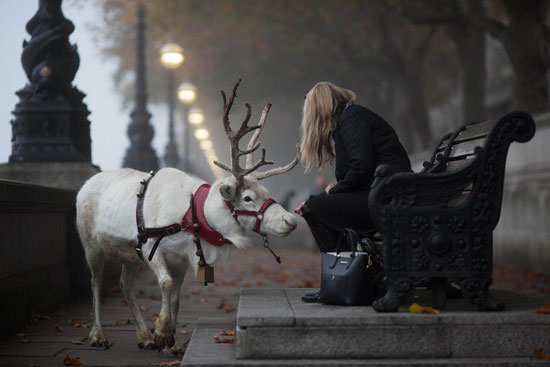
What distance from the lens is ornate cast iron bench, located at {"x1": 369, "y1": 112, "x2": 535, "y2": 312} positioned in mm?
5289

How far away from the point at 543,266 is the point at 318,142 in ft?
28.1

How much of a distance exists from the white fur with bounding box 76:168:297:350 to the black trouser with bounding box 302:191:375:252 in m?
0.20

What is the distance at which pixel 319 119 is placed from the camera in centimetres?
644

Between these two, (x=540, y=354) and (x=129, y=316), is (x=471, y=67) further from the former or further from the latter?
(x=540, y=354)

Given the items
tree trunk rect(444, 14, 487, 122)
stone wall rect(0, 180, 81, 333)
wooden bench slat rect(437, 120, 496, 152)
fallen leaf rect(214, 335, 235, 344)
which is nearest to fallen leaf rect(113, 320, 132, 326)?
stone wall rect(0, 180, 81, 333)

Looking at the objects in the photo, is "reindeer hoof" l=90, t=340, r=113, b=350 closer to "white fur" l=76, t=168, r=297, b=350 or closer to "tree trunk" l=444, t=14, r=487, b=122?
"white fur" l=76, t=168, r=297, b=350

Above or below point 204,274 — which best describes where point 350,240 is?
above

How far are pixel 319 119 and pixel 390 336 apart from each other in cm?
202

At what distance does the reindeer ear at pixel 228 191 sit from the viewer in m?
6.17

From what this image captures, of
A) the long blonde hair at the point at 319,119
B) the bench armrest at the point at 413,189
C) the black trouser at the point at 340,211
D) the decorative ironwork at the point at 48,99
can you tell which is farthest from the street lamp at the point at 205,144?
the bench armrest at the point at 413,189

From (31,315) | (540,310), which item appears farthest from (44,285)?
(540,310)

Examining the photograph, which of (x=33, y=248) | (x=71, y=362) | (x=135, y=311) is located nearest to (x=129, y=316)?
(x=33, y=248)

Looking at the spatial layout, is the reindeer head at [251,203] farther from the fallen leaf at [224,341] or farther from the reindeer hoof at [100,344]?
the reindeer hoof at [100,344]

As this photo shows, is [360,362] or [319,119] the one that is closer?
[360,362]
